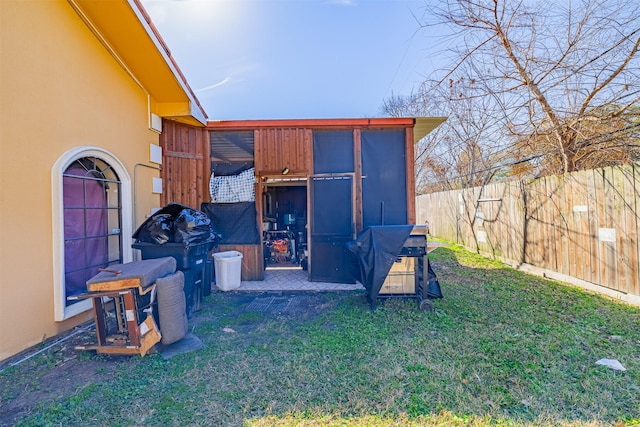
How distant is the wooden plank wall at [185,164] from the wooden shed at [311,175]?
0.02 metres

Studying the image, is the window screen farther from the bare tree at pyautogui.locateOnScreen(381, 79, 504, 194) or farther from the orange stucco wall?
the orange stucco wall

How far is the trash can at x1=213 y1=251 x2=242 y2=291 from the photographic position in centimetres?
514

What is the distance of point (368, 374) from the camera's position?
2.49m

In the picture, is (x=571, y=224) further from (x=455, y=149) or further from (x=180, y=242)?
(x=455, y=149)

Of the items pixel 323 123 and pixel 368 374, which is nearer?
pixel 368 374

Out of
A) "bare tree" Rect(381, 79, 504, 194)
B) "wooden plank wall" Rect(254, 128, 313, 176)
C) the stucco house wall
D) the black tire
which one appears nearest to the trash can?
"wooden plank wall" Rect(254, 128, 313, 176)

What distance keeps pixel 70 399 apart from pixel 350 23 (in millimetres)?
7844

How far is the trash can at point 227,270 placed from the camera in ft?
16.9

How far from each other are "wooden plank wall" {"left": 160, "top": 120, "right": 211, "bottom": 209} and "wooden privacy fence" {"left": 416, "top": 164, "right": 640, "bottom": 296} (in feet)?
21.7

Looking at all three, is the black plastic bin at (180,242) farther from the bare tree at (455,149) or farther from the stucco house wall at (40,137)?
the bare tree at (455,149)

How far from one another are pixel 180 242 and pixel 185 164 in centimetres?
225

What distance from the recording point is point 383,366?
2.61 meters

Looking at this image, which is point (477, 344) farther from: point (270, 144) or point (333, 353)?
point (270, 144)

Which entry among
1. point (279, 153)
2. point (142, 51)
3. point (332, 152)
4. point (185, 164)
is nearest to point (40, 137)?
point (142, 51)
